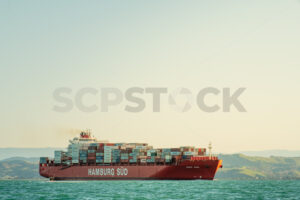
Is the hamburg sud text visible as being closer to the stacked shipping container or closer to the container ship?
the container ship

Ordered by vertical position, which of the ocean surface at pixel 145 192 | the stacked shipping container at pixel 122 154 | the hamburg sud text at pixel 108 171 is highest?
the stacked shipping container at pixel 122 154

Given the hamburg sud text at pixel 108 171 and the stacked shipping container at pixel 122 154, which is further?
the hamburg sud text at pixel 108 171

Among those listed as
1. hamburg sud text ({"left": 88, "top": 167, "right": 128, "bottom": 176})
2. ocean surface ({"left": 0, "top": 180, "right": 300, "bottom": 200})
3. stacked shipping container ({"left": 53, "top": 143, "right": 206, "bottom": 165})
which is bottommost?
ocean surface ({"left": 0, "top": 180, "right": 300, "bottom": 200})

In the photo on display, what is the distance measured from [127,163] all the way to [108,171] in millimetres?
5881

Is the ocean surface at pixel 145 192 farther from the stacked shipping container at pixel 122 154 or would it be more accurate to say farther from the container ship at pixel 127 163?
the stacked shipping container at pixel 122 154

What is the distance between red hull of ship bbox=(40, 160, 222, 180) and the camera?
4301 inches

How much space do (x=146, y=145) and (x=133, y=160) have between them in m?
9.95

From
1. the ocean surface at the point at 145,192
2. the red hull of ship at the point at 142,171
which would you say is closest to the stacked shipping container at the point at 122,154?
the red hull of ship at the point at 142,171

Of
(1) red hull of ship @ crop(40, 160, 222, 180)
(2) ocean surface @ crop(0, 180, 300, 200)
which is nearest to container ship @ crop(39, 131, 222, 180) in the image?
(1) red hull of ship @ crop(40, 160, 222, 180)

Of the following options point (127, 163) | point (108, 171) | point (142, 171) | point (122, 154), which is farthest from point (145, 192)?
point (108, 171)

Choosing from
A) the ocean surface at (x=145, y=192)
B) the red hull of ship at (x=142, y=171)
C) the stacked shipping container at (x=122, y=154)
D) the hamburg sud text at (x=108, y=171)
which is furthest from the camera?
the hamburg sud text at (x=108, y=171)

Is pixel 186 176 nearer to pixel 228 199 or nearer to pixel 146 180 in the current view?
pixel 146 180

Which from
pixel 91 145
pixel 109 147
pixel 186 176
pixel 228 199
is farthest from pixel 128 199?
→ pixel 91 145

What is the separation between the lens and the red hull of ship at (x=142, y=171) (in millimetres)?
109250
